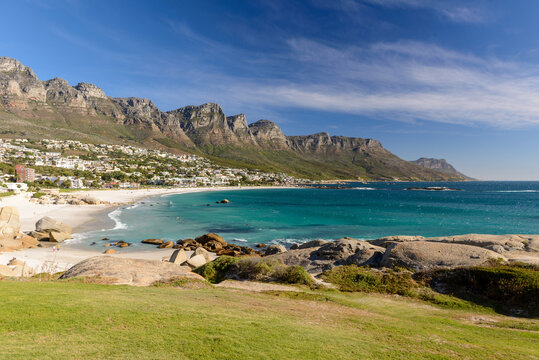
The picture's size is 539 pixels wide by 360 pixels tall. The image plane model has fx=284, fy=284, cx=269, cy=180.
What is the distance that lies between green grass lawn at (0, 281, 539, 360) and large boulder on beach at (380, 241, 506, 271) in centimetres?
529

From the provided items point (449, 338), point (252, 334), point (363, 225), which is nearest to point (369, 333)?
point (449, 338)

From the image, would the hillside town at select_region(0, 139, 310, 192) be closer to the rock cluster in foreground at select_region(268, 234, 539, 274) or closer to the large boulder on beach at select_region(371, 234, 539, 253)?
the rock cluster in foreground at select_region(268, 234, 539, 274)

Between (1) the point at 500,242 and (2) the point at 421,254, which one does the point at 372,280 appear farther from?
(1) the point at 500,242

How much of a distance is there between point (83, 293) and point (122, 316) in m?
3.70

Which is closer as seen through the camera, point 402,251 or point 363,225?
point 402,251

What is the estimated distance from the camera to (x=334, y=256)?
73.2ft

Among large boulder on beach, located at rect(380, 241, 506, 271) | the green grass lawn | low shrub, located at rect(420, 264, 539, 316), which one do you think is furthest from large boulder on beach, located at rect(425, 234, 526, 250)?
the green grass lawn

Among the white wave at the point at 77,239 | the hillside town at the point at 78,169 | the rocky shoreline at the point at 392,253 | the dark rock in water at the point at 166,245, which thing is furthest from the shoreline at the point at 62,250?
the hillside town at the point at 78,169

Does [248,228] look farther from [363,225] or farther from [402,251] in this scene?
[402,251]

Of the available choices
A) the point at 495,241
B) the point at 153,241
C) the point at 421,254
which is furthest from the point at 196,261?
the point at 495,241

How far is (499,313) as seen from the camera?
522 inches

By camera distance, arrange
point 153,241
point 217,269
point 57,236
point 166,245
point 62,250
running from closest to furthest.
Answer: point 217,269 → point 62,250 → point 166,245 → point 57,236 → point 153,241

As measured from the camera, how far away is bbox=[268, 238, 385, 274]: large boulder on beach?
21172mm

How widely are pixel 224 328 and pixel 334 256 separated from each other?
15582 mm
